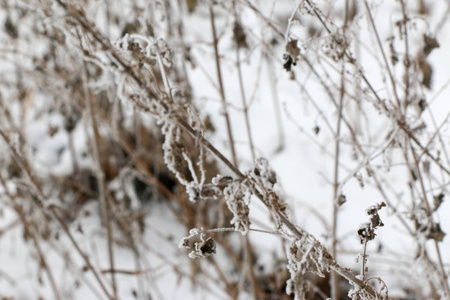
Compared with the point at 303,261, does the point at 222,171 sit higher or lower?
higher

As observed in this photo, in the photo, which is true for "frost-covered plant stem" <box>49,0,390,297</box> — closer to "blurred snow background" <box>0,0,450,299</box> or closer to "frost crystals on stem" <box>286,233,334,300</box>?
"frost crystals on stem" <box>286,233,334,300</box>

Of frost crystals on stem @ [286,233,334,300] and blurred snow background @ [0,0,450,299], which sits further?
blurred snow background @ [0,0,450,299]

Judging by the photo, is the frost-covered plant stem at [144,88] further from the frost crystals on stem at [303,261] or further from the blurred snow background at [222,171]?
the blurred snow background at [222,171]

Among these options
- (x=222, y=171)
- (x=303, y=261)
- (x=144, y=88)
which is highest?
(x=222, y=171)

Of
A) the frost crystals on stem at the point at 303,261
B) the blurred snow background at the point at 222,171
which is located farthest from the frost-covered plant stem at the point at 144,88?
the blurred snow background at the point at 222,171

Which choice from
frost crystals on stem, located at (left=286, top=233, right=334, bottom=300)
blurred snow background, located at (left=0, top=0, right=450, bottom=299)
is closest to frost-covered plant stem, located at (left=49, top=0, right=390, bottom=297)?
frost crystals on stem, located at (left=286, top=233, right=334, bottom=300)

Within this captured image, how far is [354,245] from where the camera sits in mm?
1925

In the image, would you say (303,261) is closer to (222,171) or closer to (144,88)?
(144,88)

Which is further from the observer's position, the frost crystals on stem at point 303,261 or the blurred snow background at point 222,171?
the blurred snow background at point 222,171

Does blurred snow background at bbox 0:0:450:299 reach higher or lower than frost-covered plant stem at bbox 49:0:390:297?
higher

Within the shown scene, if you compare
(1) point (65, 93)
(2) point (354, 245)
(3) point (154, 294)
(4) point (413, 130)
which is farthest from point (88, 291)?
(4) point (413, 130)

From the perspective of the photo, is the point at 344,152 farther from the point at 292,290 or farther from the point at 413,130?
the point at 292,290

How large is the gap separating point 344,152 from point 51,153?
1.59 meters

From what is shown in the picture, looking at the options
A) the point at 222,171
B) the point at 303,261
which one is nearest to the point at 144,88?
the point at 303,261
